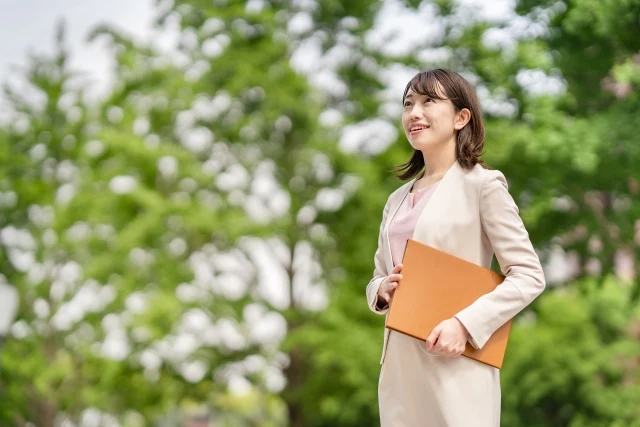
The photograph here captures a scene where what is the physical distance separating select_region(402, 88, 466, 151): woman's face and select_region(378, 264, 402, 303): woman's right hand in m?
0.33

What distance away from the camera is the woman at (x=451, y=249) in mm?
2074

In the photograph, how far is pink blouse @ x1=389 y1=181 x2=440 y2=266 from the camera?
2213mm

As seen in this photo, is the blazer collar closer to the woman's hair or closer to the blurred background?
the woman's hair

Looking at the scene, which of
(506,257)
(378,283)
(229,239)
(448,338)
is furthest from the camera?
(229,239)

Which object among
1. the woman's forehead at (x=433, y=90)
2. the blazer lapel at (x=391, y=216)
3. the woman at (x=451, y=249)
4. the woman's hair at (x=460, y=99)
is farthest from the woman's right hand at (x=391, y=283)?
the woman's forehead at (x=433, y=90)

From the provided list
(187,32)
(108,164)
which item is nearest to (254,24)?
(187,32)

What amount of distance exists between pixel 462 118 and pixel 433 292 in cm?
45

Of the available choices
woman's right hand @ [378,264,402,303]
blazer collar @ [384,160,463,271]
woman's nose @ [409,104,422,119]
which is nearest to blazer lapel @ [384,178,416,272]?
blazer collar @ [384,160,463,271]

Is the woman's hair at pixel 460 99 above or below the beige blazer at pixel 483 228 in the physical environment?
above

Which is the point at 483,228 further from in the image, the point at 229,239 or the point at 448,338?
the point at 229,239

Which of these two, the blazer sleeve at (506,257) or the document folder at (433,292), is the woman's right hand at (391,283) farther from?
the blazer sleeve at (506,257)

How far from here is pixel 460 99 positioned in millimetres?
2234

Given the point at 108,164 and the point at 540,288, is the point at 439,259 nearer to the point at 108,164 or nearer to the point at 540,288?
the point at 540,288

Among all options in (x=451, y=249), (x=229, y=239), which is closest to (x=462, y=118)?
(x=451, y=249)
